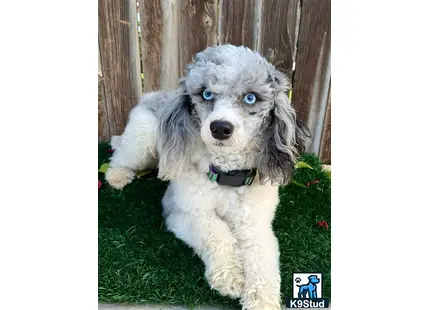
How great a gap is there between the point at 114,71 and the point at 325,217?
1071 mm

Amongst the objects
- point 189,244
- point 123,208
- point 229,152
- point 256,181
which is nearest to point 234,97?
point 229,152

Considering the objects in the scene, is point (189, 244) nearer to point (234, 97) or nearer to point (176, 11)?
point (234, 97)

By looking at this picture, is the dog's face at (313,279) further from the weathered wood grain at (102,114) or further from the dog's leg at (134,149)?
the weathered wood grain at (102,114)

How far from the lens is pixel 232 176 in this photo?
4.87 feet

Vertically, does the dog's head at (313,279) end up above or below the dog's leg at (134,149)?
below

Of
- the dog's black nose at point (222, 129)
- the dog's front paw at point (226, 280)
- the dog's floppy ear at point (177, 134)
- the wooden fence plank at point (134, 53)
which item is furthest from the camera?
the wooden fence plank at point (134, 53)

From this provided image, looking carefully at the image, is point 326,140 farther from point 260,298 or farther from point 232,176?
point 260,298

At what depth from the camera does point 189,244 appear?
1.51 m

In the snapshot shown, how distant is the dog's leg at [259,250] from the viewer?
4.20 feet

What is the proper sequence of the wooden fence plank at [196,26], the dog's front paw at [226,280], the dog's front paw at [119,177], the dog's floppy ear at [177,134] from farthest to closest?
the dog's front paw at [119,177] < the wooden fence plank at [196,26] < the dog's floppy ear at [177,134] < the dog's front paw at [226,280]

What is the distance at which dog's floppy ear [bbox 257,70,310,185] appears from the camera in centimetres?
136

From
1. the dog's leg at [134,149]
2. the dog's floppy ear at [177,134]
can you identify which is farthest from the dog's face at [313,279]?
the dog's leg at [134,149]

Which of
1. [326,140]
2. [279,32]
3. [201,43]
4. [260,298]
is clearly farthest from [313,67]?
[260,298]
